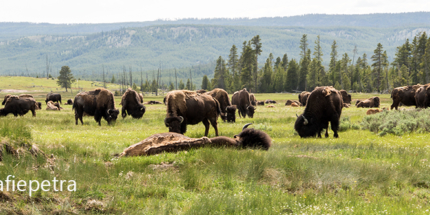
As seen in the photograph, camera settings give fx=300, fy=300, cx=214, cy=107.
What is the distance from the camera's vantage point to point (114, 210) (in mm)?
5430

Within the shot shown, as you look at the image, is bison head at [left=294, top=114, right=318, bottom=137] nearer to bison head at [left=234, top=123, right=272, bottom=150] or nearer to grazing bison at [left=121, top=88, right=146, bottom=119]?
bison head at [left=234, top=123, right=272, bottom=150]

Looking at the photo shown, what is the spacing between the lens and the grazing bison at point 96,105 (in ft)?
72.5

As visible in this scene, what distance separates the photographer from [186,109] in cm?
1443

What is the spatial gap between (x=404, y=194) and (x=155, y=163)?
20.0 ft

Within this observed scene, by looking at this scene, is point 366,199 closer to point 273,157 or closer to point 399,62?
point 273,157

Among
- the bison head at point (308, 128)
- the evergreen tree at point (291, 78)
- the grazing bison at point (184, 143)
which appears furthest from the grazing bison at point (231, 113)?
the evergreen tree at point (291, 78)

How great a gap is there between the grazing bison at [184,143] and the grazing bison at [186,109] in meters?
2.91

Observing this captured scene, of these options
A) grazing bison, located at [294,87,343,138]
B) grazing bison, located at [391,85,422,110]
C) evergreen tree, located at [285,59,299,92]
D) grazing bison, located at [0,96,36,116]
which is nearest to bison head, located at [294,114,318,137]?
grazing bison, located at [294,87,343,138]

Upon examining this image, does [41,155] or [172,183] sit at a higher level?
[41,155]

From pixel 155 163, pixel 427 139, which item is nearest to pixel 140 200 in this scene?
pixel 155 163

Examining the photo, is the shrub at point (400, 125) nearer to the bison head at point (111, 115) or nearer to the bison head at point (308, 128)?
the bison head at point (308, 128)

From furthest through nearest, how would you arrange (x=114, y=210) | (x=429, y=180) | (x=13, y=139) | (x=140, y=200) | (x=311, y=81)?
(x=311, y=81) → (x=429, y=180) → (x=13, y=139) → (x=140, y=200) → (x=114, y=210)

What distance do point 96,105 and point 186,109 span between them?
10.7 meters

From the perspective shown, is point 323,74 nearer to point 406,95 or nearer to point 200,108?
point 406,95
